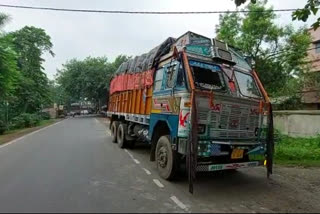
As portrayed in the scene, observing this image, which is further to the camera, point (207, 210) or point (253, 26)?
point (253, 26)

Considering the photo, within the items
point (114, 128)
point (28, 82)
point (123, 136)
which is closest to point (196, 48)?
point (123, 136)

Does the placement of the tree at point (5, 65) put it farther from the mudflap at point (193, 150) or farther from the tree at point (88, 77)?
the tree at point (88, 77)

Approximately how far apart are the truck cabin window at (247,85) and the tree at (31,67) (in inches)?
1472

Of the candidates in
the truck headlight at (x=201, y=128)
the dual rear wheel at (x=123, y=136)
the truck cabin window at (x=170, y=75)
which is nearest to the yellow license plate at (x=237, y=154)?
the truck headlight at (x=201, y=128)

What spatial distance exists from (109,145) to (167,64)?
757 cm

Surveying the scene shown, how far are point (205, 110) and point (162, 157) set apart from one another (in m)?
1.88

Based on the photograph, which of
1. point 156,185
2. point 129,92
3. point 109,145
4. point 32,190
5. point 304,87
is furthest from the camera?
point 304,87

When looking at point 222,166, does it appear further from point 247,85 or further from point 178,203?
point 247,85

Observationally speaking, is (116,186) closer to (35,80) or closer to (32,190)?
(32,190)

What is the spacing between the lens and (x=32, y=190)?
781cm

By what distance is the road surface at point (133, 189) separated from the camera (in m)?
6.68

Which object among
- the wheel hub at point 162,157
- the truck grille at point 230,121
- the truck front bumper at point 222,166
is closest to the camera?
the truck front bumper at point 222,166

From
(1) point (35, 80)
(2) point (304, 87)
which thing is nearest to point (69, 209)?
(2) point (304, 87)

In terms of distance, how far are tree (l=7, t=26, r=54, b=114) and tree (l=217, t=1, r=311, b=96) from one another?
2555 cm
